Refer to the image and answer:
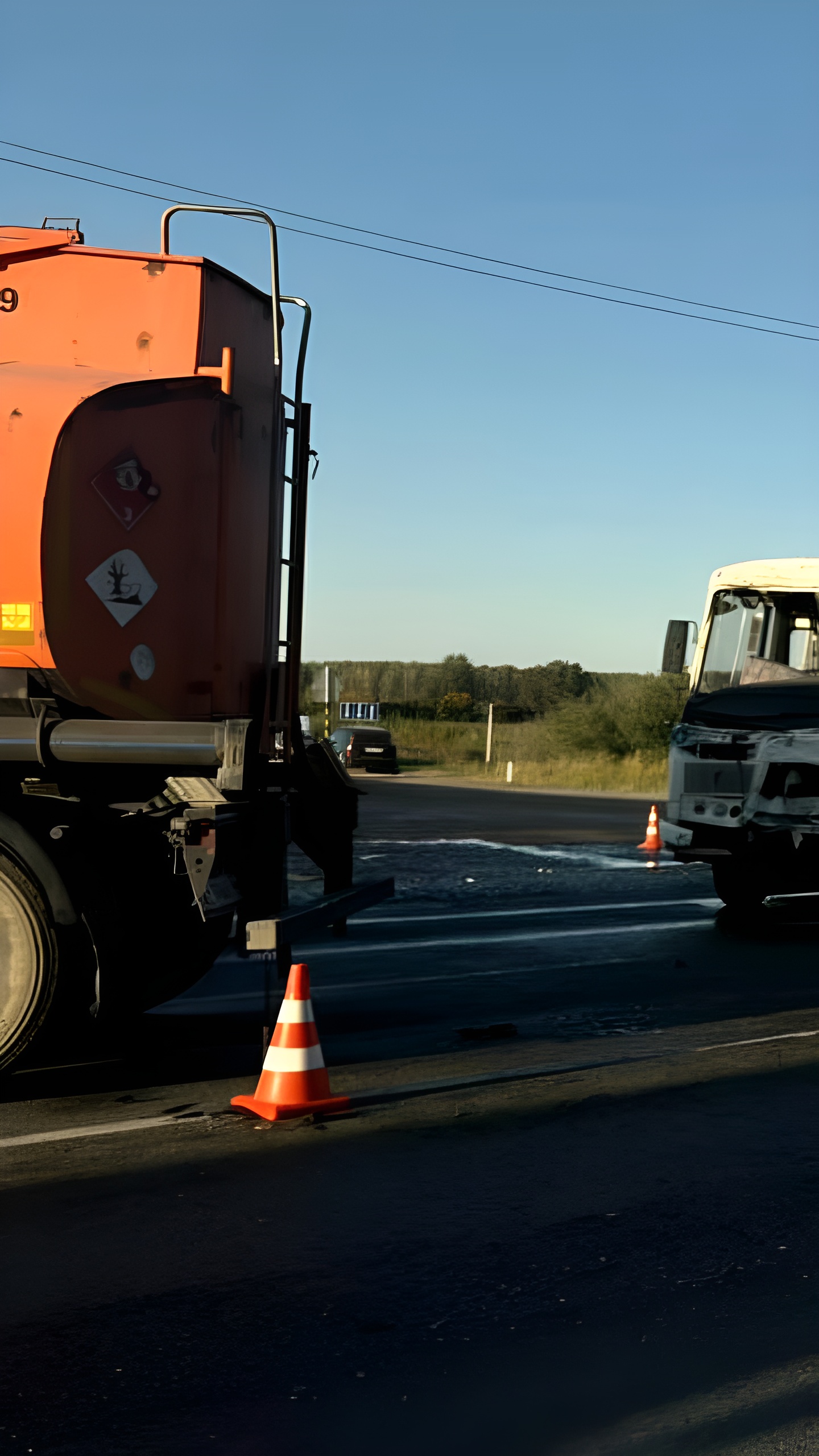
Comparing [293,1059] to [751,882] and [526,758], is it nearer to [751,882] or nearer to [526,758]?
[751,882]

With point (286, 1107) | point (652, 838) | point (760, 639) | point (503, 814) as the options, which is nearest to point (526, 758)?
point (503, 814)

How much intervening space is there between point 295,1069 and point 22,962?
1352 mm

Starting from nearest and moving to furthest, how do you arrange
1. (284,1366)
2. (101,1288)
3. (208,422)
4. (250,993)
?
(284,1366) < (101,1288) < (208,422) < (250,993)

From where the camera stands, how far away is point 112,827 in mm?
7094

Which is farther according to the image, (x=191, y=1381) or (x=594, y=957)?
(x=594, y=957)

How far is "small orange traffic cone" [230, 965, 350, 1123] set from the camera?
651 centimetres

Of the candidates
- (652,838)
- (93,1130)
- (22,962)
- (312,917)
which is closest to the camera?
(93,1130)

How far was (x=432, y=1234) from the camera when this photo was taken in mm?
5062

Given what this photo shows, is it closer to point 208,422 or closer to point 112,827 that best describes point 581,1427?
point 112,827

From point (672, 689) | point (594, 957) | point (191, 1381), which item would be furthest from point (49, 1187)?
point (672, 689)

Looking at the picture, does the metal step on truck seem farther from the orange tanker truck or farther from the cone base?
the cone base

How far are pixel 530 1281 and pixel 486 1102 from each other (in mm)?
2254

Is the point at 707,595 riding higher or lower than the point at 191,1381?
higher

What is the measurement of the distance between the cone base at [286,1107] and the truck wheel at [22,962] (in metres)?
1.01
